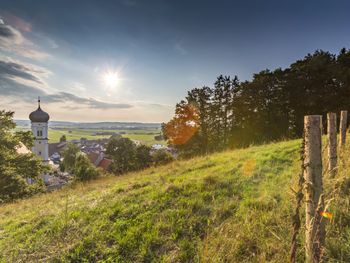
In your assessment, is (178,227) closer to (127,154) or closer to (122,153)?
(127,154)

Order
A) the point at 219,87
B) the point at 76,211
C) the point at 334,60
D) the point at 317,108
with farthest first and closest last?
the point at 219,87, the point at 334,60, the point at 317,108, the point at 76,211

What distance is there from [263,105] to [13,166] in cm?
2548

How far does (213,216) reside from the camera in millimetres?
4457

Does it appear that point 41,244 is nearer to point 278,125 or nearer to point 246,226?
point 246,226

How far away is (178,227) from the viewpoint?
4238 mm

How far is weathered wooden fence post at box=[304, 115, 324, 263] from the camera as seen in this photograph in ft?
7.92

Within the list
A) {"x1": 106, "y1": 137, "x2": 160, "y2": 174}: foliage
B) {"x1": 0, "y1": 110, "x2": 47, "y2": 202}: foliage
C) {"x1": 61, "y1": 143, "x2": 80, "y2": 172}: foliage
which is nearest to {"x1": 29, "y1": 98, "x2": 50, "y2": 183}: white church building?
{"x1": 61, "y1": 143, "x2": 80, "y2": 172}: foliage

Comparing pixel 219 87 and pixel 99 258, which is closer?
pixel 99 258

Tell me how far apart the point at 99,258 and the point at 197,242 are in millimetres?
1651

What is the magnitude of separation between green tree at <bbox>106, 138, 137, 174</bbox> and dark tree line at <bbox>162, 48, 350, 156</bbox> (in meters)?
11.8

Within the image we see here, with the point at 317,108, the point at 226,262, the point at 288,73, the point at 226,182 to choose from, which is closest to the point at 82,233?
the point at 226,262

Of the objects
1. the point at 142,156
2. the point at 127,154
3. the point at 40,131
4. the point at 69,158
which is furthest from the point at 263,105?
the point at 69,158

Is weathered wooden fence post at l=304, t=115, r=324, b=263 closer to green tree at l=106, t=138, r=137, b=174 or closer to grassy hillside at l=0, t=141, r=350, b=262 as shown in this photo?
grassy hillside at l=0, t=141, r=350, b=262

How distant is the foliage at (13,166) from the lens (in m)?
15.0
